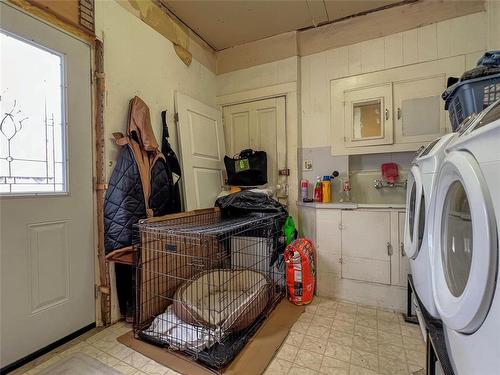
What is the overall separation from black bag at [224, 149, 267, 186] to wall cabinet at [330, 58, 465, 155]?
29.7 inches

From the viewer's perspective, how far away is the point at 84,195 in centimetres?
170

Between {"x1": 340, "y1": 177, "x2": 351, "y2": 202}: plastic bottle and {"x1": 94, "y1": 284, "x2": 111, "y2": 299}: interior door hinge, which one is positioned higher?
{"x1": 340, "y1": 177, "x2": 351, "y2": 202}: plastic bottle

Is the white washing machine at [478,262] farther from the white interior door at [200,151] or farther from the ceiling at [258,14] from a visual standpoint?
the ceiling at [258,14]

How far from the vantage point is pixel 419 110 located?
7.21ft

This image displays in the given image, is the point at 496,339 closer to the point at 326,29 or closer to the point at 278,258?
the point at 278,258

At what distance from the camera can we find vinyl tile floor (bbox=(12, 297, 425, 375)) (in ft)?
4.48

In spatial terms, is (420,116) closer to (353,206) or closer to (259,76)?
(353,206)

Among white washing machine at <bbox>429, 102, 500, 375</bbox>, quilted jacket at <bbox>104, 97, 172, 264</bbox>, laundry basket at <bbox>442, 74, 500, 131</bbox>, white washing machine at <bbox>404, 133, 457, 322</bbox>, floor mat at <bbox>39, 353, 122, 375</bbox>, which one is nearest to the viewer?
white washing machine at <bbox>429, 102, 500, 375</bbox>

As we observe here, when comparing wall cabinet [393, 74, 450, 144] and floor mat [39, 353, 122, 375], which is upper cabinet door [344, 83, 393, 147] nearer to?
wall cabinet [393, 74, 450, 144]

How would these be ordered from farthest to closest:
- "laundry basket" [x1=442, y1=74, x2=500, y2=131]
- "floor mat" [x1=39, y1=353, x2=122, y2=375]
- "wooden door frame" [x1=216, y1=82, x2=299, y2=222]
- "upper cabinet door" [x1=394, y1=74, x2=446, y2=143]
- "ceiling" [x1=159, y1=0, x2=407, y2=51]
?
"wooden door frame" [x1=216, y1=82, x2=299, y2=222] → "ceiling" [x1=159, y1=0, x2=407, y2=51] → "upper cabinet door" [x1=394, y1=74, x2=446, y2=143] → "floor mat" [x1=39, y1=353, x2=122, y2=375] → "laundry basket" [x1=442, y1=74, x2=500, y2=131]

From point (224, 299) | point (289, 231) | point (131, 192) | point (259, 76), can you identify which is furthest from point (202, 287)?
point (259, 76)

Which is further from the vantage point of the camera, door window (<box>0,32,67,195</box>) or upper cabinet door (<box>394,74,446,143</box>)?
upper cabinet door (<box>394,74,446,143</box>)

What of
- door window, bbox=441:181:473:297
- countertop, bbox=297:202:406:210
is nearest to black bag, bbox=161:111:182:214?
countertop, bbox=297:202:406:210

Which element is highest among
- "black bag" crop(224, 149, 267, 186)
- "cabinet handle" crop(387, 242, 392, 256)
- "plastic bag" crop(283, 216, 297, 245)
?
"black bag" crop(224, 149, 267, 186)
